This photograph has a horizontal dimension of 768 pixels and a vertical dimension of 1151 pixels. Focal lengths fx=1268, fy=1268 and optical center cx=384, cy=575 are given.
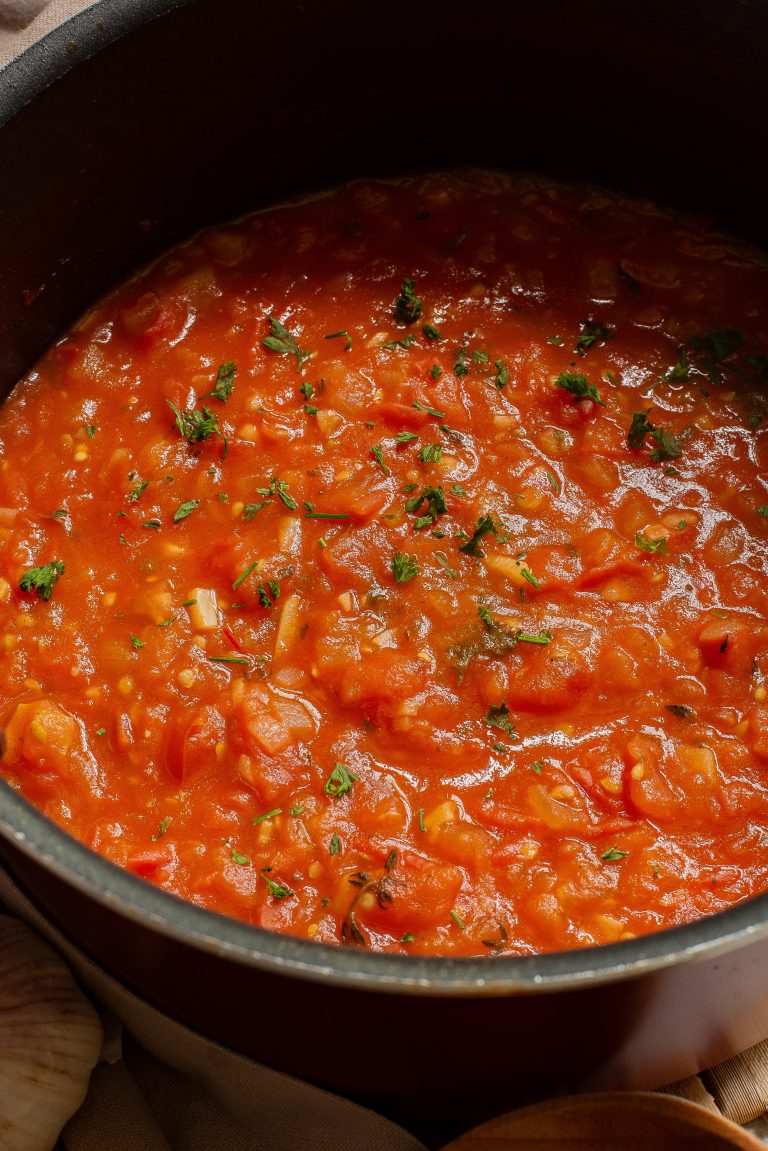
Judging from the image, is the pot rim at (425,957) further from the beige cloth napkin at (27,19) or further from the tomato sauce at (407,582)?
the beige cloth napkin at (27,19)

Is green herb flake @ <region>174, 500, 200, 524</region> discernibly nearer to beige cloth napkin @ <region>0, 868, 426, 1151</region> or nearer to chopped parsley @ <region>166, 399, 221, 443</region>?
chopped parsley @ <region>166, 399, 221, 443</region>

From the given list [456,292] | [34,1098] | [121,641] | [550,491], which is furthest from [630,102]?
[34,1098]

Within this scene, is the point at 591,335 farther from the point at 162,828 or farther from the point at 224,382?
the point at 162,828

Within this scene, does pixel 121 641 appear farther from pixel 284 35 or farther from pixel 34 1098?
pixel 284 35

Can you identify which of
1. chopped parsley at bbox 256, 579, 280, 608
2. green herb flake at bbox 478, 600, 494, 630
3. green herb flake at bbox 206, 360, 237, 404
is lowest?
chopped parsley at bbox 256, 579, 280, 608

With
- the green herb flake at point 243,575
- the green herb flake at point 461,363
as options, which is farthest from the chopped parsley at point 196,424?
the green herb flake at point 461,363

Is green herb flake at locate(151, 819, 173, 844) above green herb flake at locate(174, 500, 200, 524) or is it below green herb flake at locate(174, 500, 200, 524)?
below

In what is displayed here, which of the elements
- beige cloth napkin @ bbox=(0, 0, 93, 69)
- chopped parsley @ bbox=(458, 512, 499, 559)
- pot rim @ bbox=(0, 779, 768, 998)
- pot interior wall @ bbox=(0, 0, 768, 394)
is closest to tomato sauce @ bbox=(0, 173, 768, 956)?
chopped parsley @ bbox=(458, 512, 499, 559)
